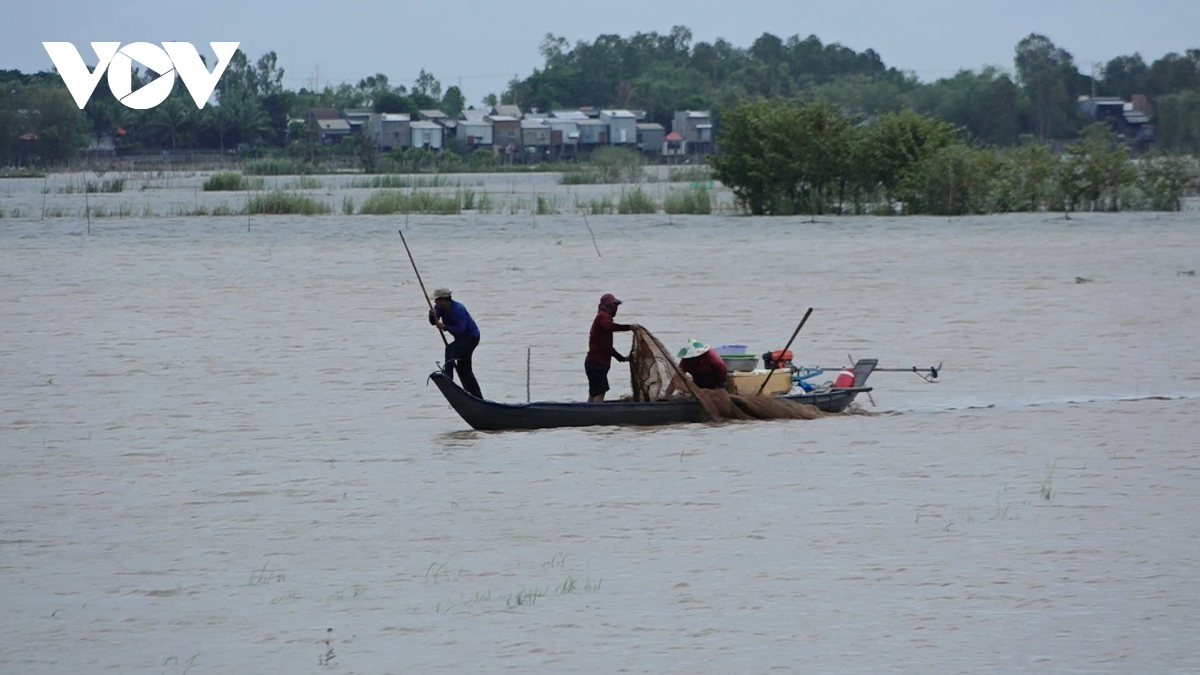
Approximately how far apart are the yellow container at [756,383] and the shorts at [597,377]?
3.77 feet

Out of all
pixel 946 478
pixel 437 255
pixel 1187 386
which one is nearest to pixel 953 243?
pixel 437 255

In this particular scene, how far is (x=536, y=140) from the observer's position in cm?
12325

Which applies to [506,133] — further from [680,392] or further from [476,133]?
[680,392]

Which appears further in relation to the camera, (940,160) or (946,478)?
(940,160)

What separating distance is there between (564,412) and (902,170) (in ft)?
96.5

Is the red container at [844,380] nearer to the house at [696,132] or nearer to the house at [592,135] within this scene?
the house at [696,132]

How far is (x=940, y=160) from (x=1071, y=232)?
18.3 ft

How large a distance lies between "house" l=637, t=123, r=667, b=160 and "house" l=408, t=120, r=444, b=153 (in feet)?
55.7

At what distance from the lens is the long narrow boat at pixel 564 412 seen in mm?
14516

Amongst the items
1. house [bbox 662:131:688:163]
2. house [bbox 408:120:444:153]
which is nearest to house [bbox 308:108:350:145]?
house [bbox 408:120:444:153]

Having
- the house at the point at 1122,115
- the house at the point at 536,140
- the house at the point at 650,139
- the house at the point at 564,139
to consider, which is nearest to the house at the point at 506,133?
the house at the point at 536,140

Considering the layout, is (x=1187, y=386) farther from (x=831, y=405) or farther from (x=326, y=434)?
(x=326, y=434)

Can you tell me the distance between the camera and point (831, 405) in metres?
15.4

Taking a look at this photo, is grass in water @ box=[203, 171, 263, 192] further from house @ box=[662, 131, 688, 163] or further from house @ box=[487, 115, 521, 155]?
house @ box=[662, 131, 688, 163]
